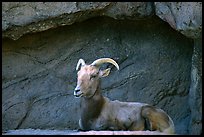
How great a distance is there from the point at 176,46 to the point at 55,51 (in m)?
1.46

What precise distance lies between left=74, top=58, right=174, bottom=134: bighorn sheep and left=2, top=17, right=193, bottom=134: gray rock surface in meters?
1.09

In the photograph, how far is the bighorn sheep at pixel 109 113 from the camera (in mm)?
7820

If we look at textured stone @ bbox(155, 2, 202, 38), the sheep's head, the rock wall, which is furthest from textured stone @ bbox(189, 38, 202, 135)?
the sheep's head

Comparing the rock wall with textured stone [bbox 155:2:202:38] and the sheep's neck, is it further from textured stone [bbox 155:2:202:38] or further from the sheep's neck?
the sheep's neck

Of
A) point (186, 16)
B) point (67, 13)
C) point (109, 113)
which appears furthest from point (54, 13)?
point (186, 16)

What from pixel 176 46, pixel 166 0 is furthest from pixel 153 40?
pixel 166 0

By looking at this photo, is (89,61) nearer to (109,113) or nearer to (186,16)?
(109,113)

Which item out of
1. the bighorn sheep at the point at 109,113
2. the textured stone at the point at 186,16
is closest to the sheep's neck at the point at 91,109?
the bighorn sheep at the point at 109,113

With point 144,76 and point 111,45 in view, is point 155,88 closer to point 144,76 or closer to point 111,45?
point 144,76

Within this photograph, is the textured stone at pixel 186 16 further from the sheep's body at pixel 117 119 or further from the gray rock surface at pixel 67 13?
the sheep's body at pixel 117 119

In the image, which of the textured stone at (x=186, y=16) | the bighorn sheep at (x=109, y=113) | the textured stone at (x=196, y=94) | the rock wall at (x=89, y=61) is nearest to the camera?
the textured stone at (x=186, y=16)

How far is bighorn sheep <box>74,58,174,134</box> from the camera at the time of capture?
25.7 ft

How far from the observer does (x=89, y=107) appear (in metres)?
7.87

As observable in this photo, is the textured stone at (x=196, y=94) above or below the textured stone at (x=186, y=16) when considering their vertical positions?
below
